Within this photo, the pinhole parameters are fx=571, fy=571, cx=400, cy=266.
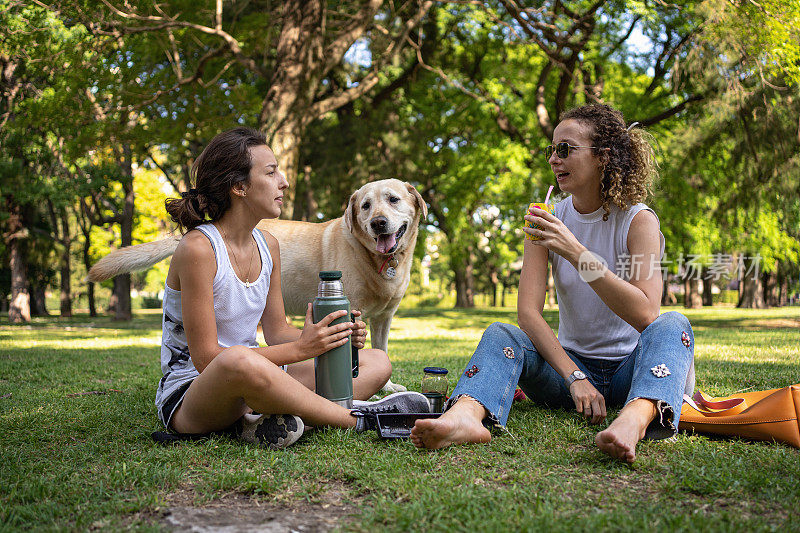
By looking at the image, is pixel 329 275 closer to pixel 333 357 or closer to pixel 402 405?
pixel 333 357

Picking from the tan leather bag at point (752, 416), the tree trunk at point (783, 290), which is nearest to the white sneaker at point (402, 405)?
the tan leather bag at point (752, 416)

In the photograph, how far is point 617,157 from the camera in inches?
127

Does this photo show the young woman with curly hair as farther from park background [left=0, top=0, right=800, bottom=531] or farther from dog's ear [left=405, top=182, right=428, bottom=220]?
dog's ear [left=405, top=182, right=428, bottom=220]

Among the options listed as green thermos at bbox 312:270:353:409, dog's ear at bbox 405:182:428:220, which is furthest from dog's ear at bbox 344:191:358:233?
green thermos at bbox 312:270:353:409

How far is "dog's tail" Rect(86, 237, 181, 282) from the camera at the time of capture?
4.80 meters

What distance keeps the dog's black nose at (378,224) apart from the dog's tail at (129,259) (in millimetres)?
1972

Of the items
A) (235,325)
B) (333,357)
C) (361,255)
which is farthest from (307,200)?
(333,357)

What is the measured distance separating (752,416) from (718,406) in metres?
0.26

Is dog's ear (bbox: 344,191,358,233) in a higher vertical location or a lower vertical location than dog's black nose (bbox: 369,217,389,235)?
higher

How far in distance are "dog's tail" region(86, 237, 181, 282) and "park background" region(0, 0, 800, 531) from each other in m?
0.97

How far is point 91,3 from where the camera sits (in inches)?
404

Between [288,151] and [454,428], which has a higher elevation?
[288,151]

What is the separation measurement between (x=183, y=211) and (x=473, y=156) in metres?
16.3

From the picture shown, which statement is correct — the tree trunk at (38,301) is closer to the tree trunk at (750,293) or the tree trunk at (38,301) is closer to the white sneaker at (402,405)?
the white sneaker at (402,405)
